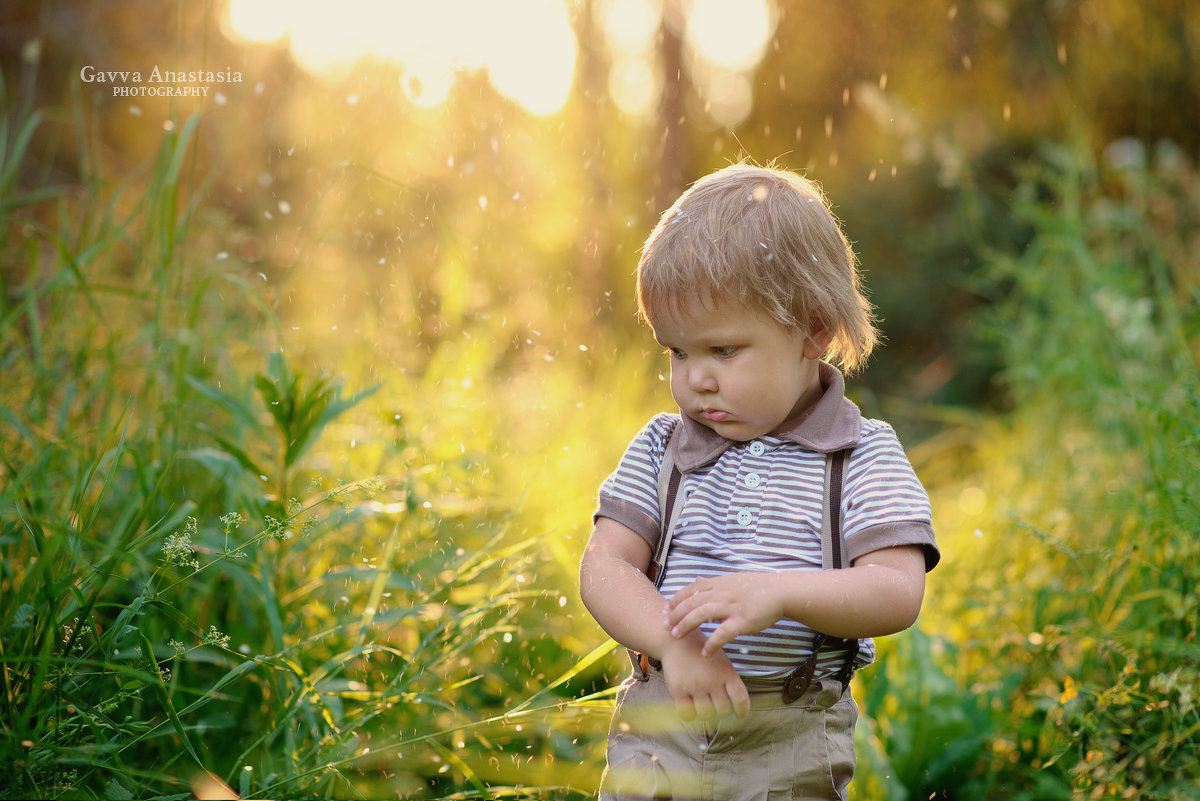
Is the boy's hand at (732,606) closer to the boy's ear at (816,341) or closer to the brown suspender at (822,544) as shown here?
the brown suspender at (822,544)

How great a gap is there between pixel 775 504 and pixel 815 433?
0.48 ft

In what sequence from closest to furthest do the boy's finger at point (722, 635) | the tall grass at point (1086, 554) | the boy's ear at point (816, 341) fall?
the boy's finger at point (722, 635), the boy's ear at point (816, 341), the tall grass at point (1086, 554)

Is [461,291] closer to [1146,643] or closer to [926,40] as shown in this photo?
[1146,643]

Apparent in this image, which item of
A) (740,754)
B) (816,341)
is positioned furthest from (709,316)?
(740,754)

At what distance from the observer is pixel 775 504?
5.35ft

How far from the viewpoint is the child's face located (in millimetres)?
1610

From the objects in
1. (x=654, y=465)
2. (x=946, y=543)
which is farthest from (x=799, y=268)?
(x=946, y=543)

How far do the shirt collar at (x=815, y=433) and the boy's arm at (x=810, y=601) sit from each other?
24 cm

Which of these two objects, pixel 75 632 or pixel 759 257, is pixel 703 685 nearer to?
pixel 759 257

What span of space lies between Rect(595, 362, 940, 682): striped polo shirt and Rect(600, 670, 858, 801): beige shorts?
0.07m

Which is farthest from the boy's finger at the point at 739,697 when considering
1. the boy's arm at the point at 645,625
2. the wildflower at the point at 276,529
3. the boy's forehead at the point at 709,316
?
the wildflower at the point at 276,529

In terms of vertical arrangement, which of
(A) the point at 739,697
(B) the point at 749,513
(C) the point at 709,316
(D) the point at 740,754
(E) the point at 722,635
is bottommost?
(D) the point at 740,754

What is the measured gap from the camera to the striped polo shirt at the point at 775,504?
1557mm

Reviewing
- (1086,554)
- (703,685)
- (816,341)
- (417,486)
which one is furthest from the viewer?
(417,486)
